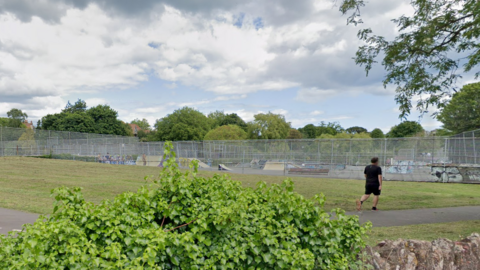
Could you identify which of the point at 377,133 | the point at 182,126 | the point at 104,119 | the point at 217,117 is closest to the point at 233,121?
the point at 217,117

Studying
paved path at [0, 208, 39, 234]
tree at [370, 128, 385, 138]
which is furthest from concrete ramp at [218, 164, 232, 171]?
tree at [370, 128, 385, 138]

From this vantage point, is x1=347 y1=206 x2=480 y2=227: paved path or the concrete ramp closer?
x1=347 y1=206 x2=480 y2=227: paved path

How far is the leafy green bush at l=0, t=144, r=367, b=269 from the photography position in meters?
3.11

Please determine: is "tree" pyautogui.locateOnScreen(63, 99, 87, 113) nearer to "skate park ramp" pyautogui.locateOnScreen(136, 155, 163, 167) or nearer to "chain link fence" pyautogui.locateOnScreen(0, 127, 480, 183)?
"chain link fence" pyautogui.locateOnScreen(0, 127, 480, 183)

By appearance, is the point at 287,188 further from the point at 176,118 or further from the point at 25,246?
the point at 176,118

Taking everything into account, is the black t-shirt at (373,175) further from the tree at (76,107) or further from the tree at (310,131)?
the tree at (310,131)

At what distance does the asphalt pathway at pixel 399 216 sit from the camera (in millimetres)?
8164

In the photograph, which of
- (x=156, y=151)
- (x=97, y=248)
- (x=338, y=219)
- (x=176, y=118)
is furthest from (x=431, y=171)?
(x=176, y=118)

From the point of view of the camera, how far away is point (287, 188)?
4125mm

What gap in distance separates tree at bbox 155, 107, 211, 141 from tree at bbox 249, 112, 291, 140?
497 inches

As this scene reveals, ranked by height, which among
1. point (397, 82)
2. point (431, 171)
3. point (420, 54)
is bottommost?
point (431, 171)

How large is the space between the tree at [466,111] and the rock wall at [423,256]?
4549 centimetres

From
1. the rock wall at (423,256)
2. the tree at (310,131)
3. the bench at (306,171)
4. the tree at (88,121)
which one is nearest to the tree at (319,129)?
the tree at (310,131)

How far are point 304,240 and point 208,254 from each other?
3.58 ft
